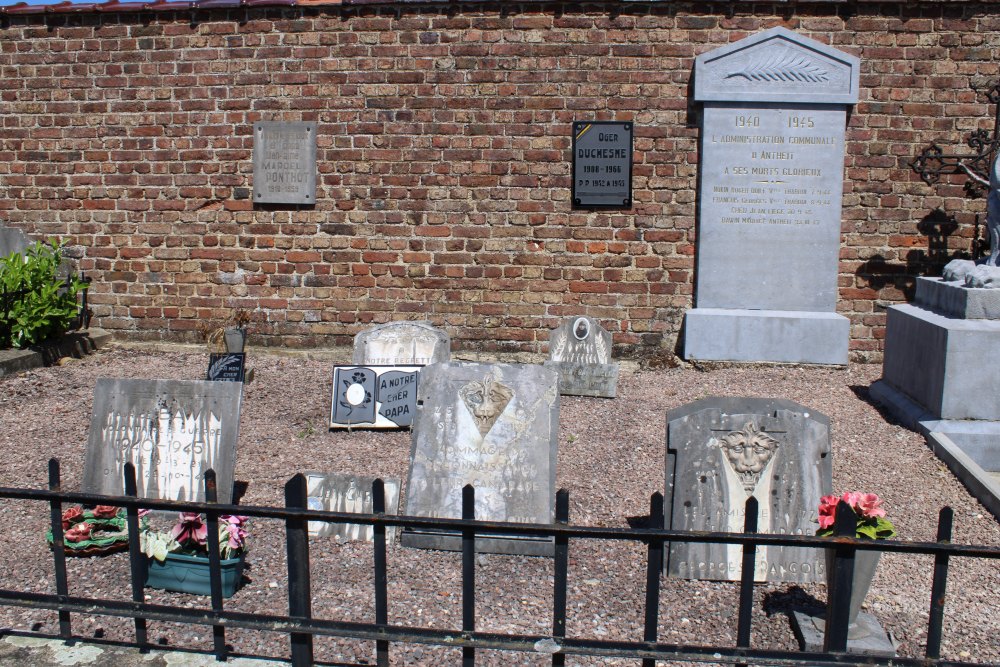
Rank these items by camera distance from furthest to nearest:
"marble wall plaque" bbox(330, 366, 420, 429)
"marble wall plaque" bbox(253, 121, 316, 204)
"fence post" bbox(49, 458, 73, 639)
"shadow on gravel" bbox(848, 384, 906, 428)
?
"marble wall plaque" bbox(253, 121, 316, 204) → "shadow on gravel" bbox(848, 384, 906, 428) → "marble wall plaque" bbox(330, 366, 420, 429) → "fence post" bbox(49, 458, 73, 639)

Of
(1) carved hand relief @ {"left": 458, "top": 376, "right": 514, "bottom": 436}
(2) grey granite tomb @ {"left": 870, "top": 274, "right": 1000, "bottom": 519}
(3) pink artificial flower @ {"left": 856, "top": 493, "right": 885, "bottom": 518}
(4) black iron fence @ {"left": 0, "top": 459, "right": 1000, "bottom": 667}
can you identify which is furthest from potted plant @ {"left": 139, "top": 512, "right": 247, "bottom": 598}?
(2) grey granite tomb @ {"left": 870, "top": 274, "right": 1000, "bottom": 519}

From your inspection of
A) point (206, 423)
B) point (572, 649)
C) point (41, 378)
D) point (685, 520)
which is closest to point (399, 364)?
point (206, 423)

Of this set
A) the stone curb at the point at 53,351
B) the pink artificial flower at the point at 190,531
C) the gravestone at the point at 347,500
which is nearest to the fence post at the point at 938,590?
the gravestone at the point at 347,500

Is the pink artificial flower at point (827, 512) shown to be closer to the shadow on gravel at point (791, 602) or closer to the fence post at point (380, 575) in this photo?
the shadow on gravel at point (791, 602)

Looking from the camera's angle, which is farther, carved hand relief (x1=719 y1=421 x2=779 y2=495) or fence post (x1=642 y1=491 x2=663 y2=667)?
carved hand relief (x1=719 y1=421 x2=779 y2=495)

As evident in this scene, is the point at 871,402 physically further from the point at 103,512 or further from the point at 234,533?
the point at 103,512

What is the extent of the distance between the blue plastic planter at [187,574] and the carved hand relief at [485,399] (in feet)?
4.65

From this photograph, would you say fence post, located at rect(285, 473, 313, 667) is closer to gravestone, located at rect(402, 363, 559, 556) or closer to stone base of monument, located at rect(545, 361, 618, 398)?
gravestone, located at rect(402, 363, 559, 556)

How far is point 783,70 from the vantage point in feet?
27.3

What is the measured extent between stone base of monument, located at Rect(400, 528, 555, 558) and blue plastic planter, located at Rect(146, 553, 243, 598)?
3.08 feet

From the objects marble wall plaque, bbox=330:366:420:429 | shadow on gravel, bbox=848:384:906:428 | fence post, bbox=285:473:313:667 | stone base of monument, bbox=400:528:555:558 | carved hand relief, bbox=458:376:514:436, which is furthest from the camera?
shadow on gravel, bbox=848:384:906:428

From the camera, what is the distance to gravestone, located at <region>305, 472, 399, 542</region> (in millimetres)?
4504

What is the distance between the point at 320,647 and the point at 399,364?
3.46 metres

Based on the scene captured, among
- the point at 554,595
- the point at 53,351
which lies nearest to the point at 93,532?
the point at 554,595
